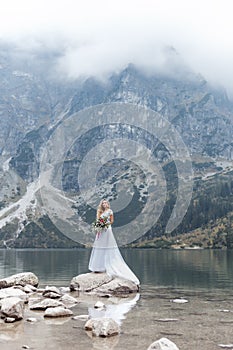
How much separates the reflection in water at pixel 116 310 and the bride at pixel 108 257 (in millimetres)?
5507

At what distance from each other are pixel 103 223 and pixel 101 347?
17.1 m

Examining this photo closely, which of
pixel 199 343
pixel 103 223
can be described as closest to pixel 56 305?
pixel 199 343

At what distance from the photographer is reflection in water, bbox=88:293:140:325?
58.0 ft

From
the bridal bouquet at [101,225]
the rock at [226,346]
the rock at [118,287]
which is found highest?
the bridal bouquet at [101,225]

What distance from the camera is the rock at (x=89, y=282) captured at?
2756 cm

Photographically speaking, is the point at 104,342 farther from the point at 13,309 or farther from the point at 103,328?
the point at 13,309

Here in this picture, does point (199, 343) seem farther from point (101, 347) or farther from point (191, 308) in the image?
point (191, 308)

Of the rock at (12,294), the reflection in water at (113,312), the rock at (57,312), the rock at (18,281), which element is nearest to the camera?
the reflection in water at (113,312)

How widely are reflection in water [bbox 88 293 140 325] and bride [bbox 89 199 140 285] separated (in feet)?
18.1

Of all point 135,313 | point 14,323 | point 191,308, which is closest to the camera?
point 14,323

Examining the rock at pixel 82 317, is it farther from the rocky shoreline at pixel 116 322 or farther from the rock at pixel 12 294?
the rock at pixel 12 294

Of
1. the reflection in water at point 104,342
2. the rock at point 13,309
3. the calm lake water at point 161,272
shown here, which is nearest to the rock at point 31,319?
the rock at point 13,309

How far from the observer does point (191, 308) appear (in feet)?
67.1

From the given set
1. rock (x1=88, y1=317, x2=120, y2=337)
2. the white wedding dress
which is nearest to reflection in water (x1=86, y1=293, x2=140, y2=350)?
rock (x1=88, y1=317, x2=120, y2=337)
